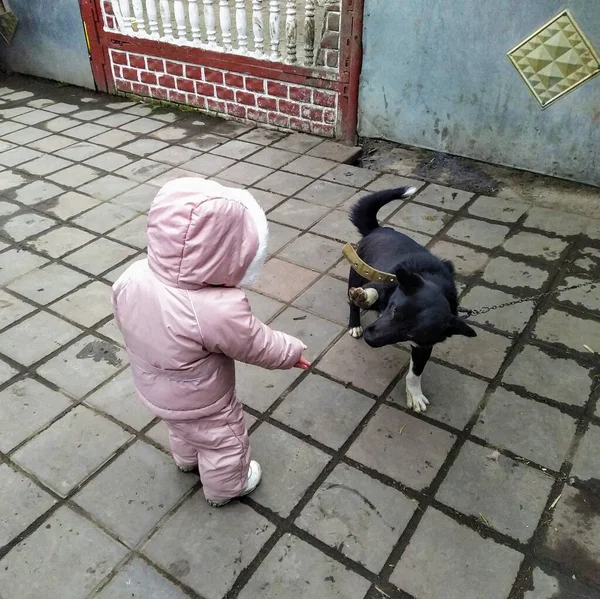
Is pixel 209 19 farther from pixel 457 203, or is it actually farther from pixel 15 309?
pixel 15 309

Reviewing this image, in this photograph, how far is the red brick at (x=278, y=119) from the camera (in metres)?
5.97

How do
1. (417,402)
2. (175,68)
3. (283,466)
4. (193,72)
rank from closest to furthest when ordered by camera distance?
(283,466), (417,402), (193,72), (175,68)

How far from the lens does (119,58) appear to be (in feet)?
22.5

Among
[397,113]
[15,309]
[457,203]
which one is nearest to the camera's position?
[15,309]

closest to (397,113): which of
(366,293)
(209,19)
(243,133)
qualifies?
(243,133)

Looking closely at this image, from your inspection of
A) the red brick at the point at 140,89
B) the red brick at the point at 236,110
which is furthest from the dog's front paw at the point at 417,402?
the red brick at the point at 140,89

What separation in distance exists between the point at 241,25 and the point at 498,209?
322 centimetres

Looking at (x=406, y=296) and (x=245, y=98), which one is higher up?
(x=406, y=296)

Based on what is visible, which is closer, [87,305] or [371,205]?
[371,205]

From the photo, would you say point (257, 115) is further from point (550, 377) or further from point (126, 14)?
point (550, 377)

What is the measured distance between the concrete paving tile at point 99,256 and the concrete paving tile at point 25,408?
3.73ft

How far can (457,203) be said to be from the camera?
4.64 m

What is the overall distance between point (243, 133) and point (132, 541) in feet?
15.2

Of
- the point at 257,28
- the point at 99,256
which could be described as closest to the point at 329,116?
the point at 257,28
